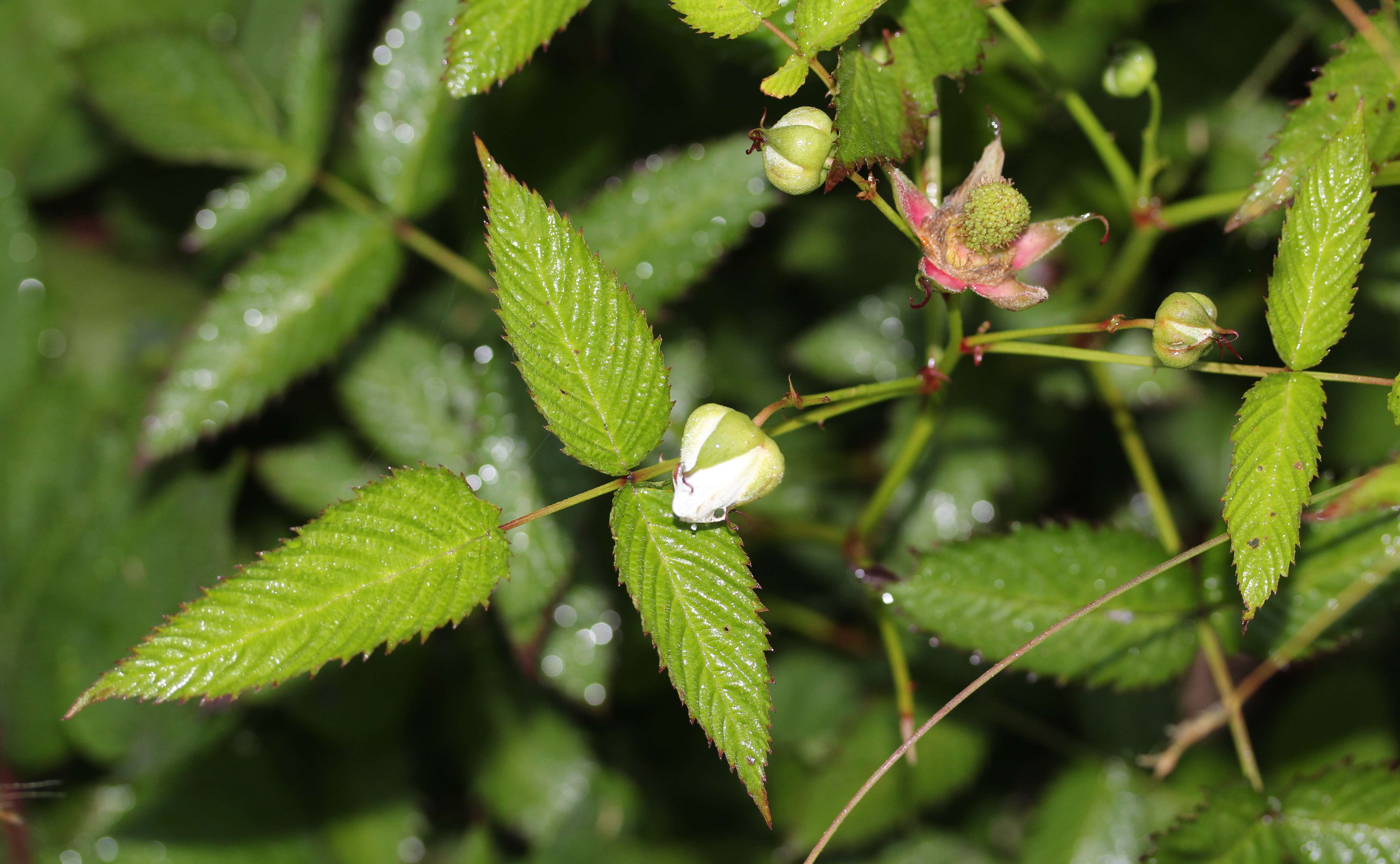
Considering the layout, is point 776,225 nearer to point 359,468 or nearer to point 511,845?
point 359,468

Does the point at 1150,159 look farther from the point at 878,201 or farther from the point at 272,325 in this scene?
the point at 272,325

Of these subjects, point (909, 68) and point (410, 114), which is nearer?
point (909, 68)

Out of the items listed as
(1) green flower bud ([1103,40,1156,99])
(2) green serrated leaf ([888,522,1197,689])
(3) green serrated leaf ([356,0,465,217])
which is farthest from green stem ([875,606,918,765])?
(3) green serrated leaf ([356,0,465,217])

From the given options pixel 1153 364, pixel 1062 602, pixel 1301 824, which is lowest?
pixel 1301 824

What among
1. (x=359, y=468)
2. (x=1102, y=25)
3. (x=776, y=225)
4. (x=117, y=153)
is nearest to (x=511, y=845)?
(x=359, y=468)

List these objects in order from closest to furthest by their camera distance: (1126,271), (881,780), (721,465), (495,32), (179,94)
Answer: (721,465) → (495,32) → (1126,271) → (179,94) → (881,780)

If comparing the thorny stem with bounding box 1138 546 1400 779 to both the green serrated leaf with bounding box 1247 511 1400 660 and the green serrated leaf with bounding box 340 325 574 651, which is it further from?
the green serrated leaf with bounding box 340 325 574 651

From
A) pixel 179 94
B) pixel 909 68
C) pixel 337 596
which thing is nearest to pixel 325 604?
pixel 337 596
